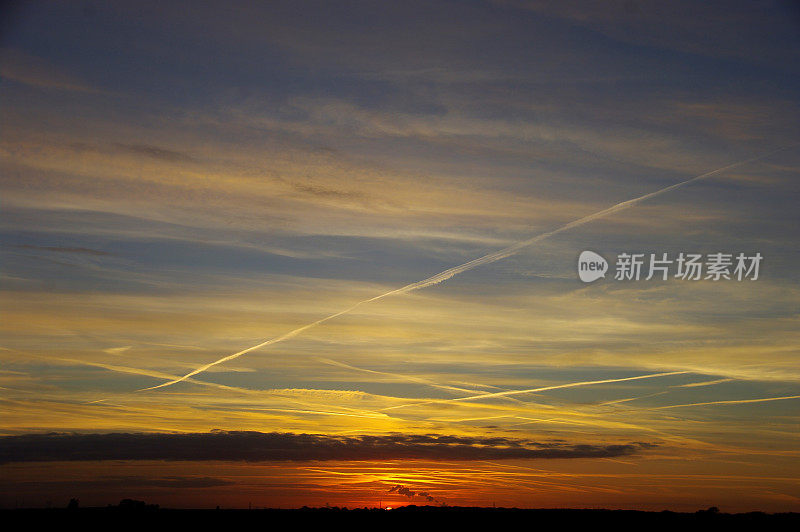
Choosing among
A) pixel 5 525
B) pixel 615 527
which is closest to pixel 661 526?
pixel 615 527

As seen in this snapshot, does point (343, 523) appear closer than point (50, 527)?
No

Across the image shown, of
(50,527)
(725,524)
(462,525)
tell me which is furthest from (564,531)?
(50,527)

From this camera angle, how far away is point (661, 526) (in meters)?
139

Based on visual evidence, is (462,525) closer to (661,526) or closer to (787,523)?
(661,526)

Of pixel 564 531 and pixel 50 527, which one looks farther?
pixel 564 531

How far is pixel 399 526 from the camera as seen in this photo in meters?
138

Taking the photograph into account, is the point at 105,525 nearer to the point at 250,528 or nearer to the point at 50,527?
the point at 50,527

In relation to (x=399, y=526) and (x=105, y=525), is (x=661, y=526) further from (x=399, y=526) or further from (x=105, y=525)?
(x=105, y=525)

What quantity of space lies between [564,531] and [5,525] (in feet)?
309

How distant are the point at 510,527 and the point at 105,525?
69061mm

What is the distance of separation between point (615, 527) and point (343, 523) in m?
48.9

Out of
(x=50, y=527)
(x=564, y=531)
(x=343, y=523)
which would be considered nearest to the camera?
(x=50, y=527)

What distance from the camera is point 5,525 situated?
132750 millimetres

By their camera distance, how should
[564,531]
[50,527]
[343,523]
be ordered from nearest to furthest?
1. [50,527]
2. [564,531]
3. [343,523]
